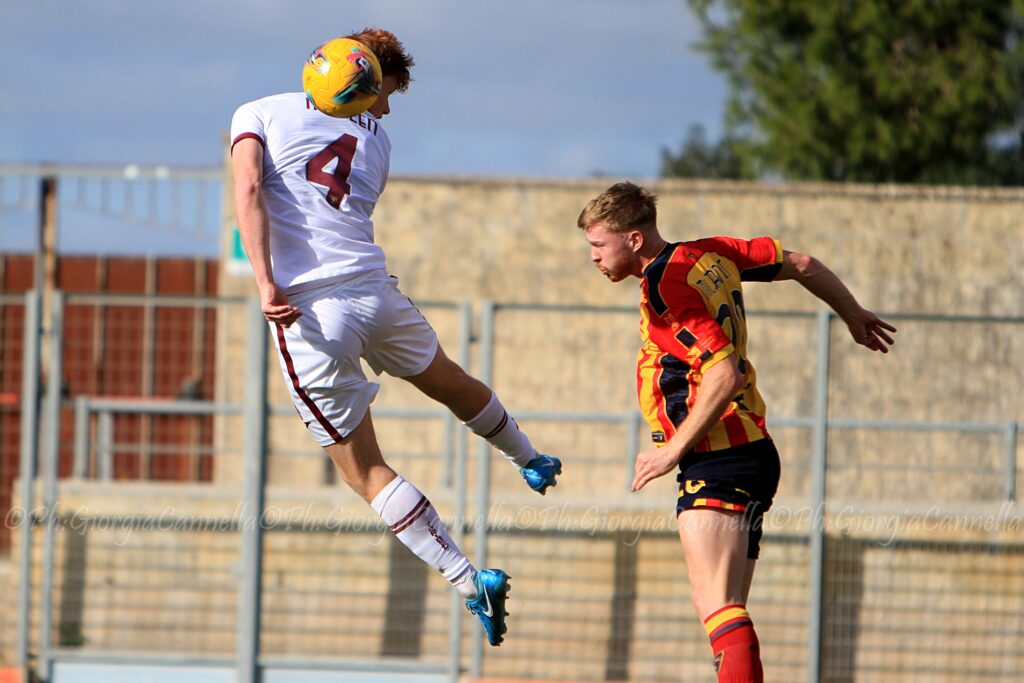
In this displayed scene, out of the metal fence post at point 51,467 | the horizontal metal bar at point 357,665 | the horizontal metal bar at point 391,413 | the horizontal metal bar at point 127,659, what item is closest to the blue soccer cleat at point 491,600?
the horizontal metal bar at point 357,665

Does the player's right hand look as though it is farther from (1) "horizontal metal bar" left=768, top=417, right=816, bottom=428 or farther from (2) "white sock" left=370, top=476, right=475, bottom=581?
(1) "horizontal metal bar" left=768, top=417, right=816, bottom=428

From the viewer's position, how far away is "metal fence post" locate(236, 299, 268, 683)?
8.09 meters

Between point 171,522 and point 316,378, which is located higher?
point 316,378

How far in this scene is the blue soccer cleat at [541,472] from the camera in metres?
5.18

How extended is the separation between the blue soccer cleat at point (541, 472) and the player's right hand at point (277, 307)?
1242 mm

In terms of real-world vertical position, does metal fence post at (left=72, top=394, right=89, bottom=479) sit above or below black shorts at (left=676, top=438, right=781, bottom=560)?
below

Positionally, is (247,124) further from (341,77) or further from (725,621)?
(725,621)

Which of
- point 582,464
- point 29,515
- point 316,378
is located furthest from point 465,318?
point 316,378

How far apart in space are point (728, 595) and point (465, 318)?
3.82m

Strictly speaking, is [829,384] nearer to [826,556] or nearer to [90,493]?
[826,556]

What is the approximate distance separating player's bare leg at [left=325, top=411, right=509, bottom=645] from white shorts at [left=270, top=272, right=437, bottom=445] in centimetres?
9

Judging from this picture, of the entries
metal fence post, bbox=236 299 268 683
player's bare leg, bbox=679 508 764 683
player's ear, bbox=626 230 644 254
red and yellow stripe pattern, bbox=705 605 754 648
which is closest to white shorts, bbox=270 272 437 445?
player's ear, bbox=626 230 644 254

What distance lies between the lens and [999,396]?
816 cm

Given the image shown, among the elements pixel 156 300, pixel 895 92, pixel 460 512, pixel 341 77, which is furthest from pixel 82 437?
pixel 895 92
